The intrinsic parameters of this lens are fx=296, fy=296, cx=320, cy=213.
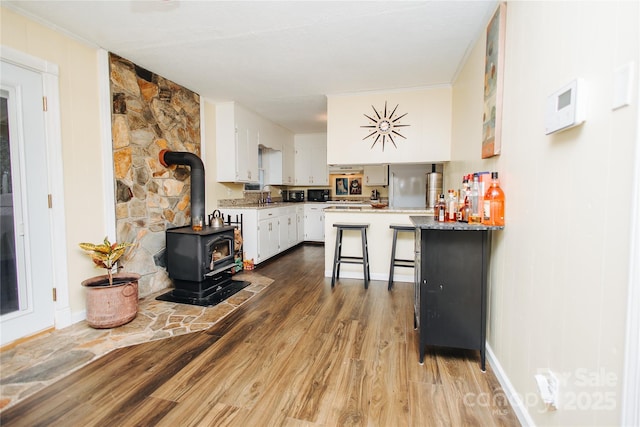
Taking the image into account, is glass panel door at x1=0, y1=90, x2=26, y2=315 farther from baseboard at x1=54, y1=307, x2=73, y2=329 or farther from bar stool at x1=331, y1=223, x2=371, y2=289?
bar stool at x1=331, y1=223, x2=371, y2=289

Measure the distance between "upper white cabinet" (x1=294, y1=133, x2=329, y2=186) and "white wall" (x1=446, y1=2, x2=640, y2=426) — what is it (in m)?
4.90

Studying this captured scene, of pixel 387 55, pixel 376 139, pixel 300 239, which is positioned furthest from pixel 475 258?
pixel 300 239

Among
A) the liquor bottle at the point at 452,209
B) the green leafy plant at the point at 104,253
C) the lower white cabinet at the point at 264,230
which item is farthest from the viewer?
the lower white cabinet at the point at 264,230

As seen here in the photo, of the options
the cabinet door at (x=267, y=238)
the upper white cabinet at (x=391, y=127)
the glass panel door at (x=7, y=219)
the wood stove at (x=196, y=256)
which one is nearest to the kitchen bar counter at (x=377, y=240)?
the upper white cabinet at (x=391, y=127)

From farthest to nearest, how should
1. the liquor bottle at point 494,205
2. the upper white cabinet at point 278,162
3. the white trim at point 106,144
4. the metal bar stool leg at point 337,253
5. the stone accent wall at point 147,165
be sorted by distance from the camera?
1. the upper white cabinet at point 278,162
2. the metal bar stool leg at point 337,253
3. the stone accent wall at point 147,165
4. the white trim at point 106,144
5. the liquor bottle at point 494,205

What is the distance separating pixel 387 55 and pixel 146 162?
109 inches

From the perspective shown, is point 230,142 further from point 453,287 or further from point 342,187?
point 453,287

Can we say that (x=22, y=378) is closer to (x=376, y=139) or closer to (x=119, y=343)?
(x=119, y=343)

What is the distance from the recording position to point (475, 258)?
190 centimetres

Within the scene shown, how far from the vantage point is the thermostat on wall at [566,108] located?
3.41ft

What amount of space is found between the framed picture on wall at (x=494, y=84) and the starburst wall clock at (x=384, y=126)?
1.68 meters

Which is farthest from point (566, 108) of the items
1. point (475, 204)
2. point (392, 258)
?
point (392, 258)

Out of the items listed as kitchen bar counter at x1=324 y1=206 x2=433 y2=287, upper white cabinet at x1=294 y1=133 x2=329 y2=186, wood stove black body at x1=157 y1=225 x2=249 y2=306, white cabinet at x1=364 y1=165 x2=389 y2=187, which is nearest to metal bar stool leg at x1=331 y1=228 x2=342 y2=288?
kitchen bar counter at x1=324 y1=206 x2=433 y2=287

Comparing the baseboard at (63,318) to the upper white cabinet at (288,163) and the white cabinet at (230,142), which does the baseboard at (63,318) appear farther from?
the upper white cabinet at (288,163)
